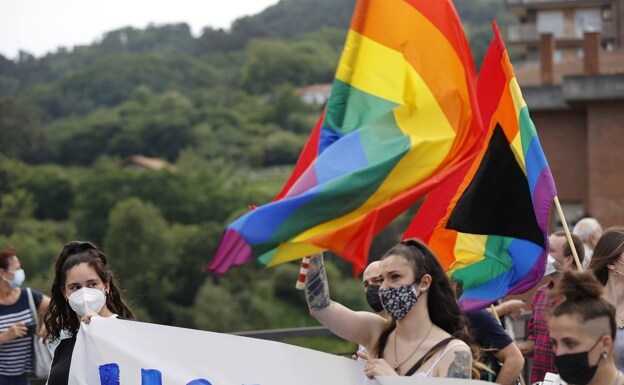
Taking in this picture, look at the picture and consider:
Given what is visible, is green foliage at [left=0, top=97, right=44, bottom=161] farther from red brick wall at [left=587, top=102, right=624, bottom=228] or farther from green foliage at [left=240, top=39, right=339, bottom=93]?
A: red brick wall at [left=587, top=102, right=624, bottom=228]

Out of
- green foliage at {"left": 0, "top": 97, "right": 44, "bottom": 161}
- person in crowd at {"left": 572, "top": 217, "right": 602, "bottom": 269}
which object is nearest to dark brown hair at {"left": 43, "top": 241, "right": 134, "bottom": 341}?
person in crowd at {"left": 572, "top": 217, "right": 602, "bottom": 269}

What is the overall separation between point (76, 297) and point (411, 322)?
64.7 inches

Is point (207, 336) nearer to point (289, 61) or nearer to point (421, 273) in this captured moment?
point (421, 273)

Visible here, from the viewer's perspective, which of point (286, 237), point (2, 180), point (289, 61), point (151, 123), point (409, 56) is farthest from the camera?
point (289, 61)

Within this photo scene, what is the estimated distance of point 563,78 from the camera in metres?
33.0

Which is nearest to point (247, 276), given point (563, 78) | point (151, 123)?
point (151, 123)

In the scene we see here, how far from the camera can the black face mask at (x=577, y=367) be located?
4027 mm

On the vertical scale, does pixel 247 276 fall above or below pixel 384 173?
below

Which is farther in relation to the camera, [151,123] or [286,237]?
[151,123]

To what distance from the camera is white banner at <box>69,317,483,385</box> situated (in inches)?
209

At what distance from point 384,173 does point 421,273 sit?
2141 mm

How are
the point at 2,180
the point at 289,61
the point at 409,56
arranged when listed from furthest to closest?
the point at 289,61, the point at 2,180, the point at 409,56

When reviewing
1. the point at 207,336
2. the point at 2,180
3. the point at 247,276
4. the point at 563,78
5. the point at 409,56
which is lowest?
the point at 247,276

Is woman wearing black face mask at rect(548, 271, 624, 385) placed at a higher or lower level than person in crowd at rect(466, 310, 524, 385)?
higher
